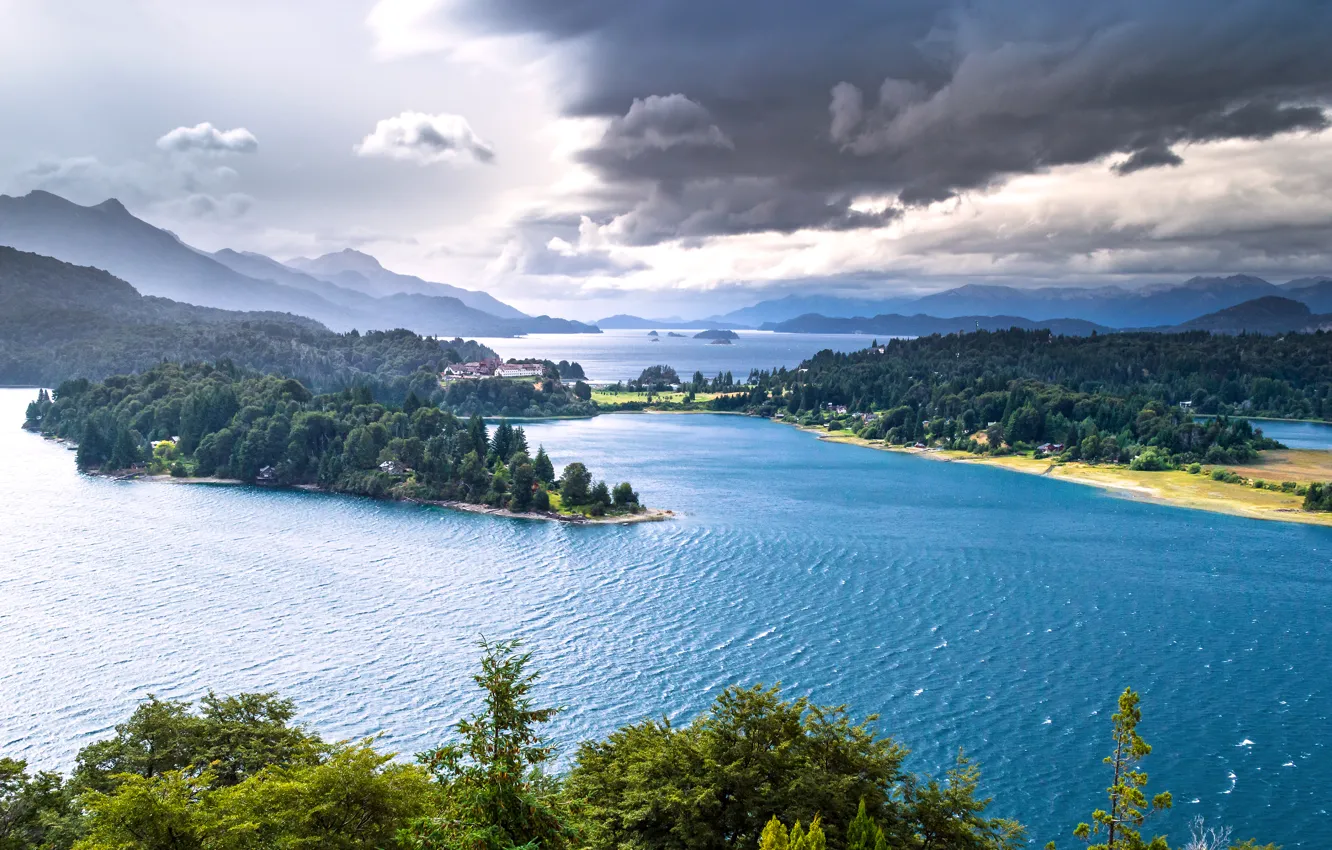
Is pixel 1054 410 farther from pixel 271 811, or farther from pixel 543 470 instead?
pixel 271 811

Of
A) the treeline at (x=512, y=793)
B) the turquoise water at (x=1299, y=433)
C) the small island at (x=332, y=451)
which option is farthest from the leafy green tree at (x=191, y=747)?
the turquoise water at (x=1299, y=433)

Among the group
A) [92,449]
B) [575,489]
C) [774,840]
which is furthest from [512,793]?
[92,449]

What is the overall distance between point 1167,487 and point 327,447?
4298 inches

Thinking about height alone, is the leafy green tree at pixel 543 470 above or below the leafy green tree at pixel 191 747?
above

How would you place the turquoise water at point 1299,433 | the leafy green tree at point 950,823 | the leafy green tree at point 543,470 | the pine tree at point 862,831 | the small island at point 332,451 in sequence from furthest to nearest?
the turquoise water at point 1299,433
the leafy green tree at point 543,470
the small island at point 332,451
the leafy green tree at point 950,823
the pine tree at point 862,831

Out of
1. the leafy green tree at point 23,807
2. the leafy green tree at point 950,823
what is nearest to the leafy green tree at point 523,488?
the leafy green tree at point 23,807

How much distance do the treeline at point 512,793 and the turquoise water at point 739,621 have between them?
9715 mm

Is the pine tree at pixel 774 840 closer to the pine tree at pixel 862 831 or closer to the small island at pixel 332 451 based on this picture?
the pine tree at pixel 862 831

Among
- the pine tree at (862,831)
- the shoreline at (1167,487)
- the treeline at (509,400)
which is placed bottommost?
the pine tree at (862,831)

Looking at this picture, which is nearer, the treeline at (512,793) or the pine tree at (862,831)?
the treeline at (512,793)

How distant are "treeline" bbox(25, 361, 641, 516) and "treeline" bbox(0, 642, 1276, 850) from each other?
58.4 m

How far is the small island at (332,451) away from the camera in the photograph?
289ft

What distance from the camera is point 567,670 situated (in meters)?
44.9

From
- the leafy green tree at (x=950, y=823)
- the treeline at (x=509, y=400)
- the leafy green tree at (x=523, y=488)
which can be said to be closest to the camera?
the leafy green tree at (x=950, y=823)
